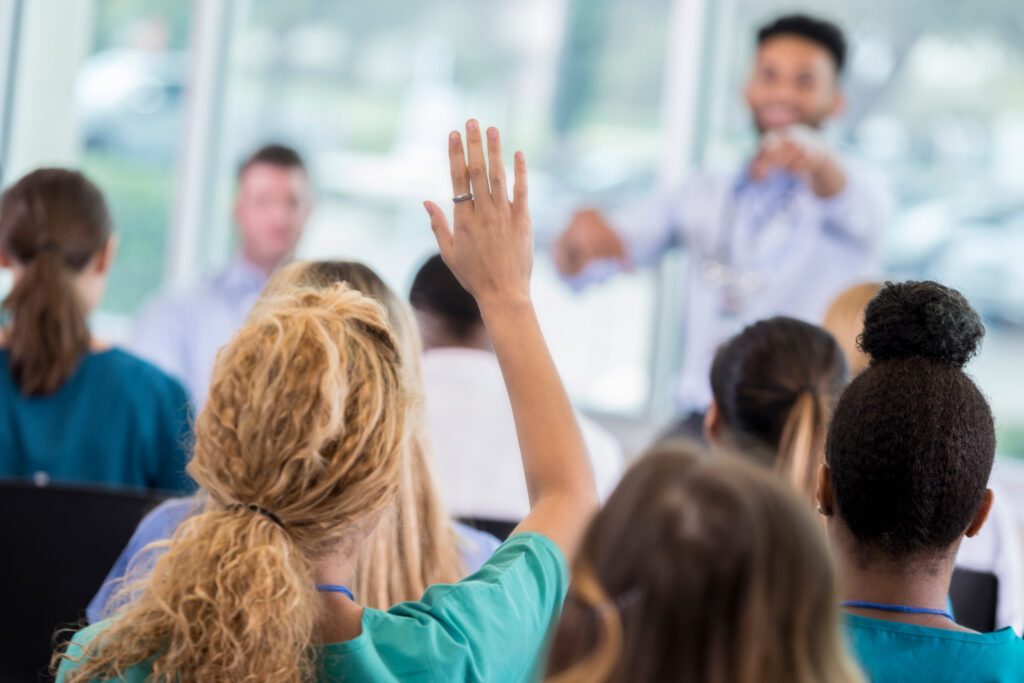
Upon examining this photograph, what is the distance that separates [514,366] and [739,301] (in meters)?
2.49

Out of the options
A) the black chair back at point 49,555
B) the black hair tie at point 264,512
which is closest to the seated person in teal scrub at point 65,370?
the black chair back at point 49,555

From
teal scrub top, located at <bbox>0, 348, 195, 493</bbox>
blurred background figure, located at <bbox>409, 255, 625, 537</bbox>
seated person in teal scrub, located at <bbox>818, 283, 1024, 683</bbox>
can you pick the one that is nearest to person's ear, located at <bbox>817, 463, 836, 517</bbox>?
seated person in teal scrub, located at <bbox>818, 283, 1024, 683</bbox>

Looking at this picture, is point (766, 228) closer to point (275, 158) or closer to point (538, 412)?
point (275, 158)

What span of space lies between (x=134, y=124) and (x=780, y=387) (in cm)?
418

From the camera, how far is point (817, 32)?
346 cm

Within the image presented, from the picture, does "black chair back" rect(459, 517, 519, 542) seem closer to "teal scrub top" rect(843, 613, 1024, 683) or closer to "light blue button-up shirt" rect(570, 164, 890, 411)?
"teal scrub top" rect(843, 613, 1024, 683)

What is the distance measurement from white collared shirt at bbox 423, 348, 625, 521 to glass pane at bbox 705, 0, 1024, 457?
2168 mm

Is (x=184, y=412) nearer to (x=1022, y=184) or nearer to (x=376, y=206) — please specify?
(x=376, y=206)

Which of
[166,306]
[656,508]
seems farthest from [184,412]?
[656,508]

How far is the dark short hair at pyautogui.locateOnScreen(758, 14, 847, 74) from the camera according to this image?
11.3ft

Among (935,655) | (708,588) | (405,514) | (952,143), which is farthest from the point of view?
A: (952,143)

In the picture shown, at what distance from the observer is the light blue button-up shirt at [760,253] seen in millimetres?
3463

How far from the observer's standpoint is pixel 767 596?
654 millimetres

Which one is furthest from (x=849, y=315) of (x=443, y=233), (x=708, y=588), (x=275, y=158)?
(x=275, y=158)
